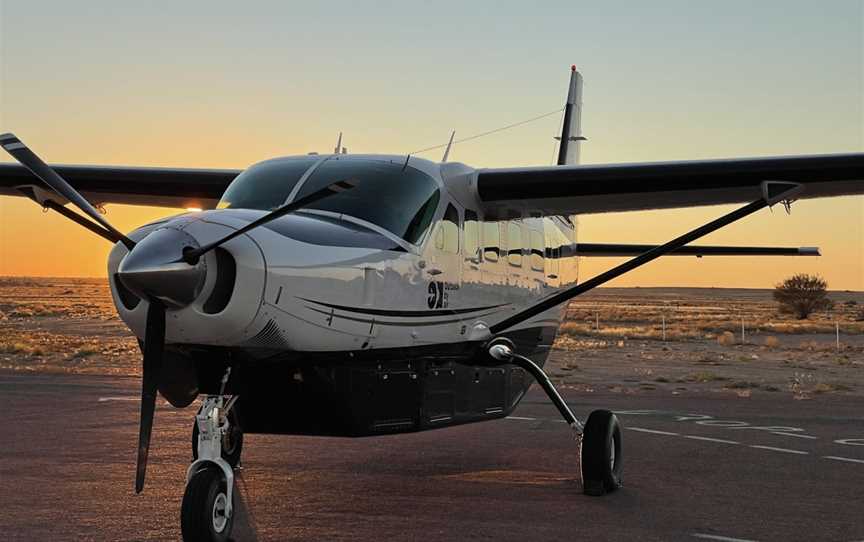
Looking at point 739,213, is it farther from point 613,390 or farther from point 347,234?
point 613,390

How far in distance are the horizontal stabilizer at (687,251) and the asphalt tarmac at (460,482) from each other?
7.95 feet

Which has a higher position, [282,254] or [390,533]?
[282,254]

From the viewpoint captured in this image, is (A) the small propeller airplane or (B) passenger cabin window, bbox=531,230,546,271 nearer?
(A) the small propeller airplane

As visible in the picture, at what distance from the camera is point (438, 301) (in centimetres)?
928

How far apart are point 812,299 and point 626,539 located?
260 ft

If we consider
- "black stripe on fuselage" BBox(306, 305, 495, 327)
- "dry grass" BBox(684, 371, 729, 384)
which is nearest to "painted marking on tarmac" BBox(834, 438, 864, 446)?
"black stripe on fuselage" BBox(306, 305, 495, 327)

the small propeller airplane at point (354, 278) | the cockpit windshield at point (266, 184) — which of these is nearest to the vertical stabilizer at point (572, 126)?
the small propeller airplane at point (354, 278)

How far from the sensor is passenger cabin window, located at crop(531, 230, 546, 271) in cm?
1222

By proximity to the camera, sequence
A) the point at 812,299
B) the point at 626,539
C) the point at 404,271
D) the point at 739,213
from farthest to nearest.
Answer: the point at 812,299
the point at 739,213
the point at 404,271
the point at 626,539

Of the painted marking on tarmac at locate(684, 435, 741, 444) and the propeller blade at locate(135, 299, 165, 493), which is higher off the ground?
the propeller blade at locate(135, 299, 165, 493)

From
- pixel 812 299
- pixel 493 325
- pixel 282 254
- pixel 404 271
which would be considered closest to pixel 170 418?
pixel 493 325

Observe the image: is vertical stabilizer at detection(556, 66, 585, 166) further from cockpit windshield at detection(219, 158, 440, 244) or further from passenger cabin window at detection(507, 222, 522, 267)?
cockpit windshield at detection(219, 158, 440, 244)

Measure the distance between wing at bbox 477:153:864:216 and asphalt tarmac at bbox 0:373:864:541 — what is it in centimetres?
283

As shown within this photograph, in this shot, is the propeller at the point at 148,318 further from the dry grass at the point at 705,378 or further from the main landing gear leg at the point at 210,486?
the dry grass at the point at 705,378
